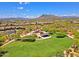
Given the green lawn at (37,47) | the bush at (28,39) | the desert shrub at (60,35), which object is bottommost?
the green lawn at (37,47)

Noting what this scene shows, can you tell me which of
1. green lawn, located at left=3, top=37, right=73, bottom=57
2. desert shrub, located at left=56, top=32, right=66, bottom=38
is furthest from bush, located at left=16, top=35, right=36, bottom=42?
desert shrub, located at left=56, top=32, right=66, bottom=38

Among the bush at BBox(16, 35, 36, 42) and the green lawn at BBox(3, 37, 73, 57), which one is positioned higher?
the bush at BBox(16, 35, 36, 42)

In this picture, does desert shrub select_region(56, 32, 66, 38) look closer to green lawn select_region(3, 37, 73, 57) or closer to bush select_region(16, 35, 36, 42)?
green lawn select_region(3, 37, 73, 57)

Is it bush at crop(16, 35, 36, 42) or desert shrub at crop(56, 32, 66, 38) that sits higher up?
desert shrub at crop(56, 32, 66, 38)

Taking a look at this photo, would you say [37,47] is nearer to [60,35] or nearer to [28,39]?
[28,39]

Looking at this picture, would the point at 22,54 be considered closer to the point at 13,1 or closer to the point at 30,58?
the point at 30,58

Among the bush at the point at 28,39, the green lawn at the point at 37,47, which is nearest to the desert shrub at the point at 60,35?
the green lawn at the point at 37,47

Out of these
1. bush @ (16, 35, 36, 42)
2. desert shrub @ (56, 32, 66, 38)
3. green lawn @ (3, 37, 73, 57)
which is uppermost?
desert shrub @ (56, 32, 66, 38)

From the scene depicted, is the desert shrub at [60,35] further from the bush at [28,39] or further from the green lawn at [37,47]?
the bush at [28,39]

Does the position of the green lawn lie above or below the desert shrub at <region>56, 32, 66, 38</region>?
below
